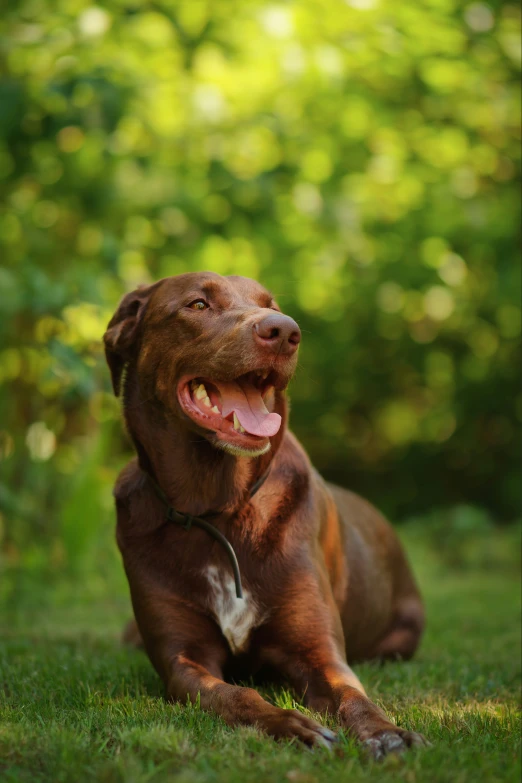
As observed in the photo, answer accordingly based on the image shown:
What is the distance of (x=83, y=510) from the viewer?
7.00 metres

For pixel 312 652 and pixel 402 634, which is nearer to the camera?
pixel 312 652

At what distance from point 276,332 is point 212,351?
270mm

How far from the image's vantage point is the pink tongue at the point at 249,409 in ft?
10.6

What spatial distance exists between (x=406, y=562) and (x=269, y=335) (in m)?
2.22

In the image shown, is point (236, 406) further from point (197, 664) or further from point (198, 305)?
point (197, 664)

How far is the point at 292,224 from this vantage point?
10883 millimetres

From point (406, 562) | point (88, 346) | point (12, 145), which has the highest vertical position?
point (12, 145)

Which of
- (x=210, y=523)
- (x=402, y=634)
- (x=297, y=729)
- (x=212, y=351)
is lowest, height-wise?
A: (x=402, y=634)

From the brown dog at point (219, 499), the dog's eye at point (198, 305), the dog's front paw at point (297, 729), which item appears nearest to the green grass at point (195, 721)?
the dog's front paw at point (297, 729)

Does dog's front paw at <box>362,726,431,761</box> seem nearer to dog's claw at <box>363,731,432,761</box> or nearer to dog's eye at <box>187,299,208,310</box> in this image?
dog's claw at <box>363,731,432,761</box>

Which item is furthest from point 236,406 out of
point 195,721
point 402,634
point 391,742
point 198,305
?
point 402,634

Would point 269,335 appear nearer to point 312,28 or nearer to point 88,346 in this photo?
point 88,346

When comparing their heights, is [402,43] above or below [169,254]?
above

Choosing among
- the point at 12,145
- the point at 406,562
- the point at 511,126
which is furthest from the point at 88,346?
the point at 511,126
